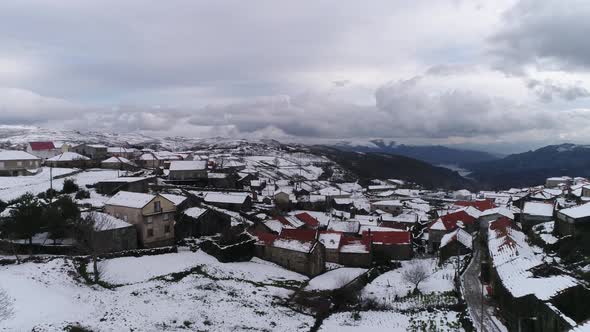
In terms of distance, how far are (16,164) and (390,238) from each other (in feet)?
208

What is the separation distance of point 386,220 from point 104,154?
246 feet

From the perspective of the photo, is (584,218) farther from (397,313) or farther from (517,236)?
(397,313)

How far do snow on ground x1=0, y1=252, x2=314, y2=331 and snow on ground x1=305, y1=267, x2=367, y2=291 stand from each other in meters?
3.78

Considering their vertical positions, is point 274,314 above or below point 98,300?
below

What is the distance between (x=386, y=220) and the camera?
237 feet

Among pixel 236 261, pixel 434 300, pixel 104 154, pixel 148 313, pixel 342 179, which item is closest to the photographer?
pixel 148 313

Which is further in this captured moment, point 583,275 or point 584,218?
point 584,218

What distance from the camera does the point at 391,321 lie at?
27172 millimetres

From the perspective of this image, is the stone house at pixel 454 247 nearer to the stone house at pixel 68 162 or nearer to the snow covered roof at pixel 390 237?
the snow covered roof at pixel 390 237

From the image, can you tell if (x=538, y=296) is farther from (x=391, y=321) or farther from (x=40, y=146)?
(x=40, y=146)

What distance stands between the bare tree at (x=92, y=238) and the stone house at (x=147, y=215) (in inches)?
143

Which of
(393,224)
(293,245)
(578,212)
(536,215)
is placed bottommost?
(393,224)

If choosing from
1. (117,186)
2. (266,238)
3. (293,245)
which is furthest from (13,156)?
(293,245)

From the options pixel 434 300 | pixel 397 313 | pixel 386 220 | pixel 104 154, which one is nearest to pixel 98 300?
pixel 397 313
